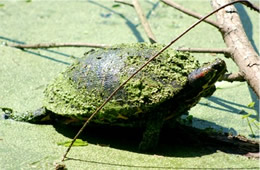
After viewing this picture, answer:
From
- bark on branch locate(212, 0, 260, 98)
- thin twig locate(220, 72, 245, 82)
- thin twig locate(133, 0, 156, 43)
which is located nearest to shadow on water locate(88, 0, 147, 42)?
thin twig locate(133, 0, 156, 43)

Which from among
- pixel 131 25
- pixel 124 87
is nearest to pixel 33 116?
pixel 124 87

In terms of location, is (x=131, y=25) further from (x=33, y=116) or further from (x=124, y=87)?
(x=124, y=87)

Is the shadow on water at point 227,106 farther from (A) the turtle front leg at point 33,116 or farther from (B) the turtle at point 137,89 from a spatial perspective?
(A) the turtle front leg at point 33,116

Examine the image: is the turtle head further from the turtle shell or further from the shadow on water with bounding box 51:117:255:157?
the shadow on water with bounding box 51:117:255:157

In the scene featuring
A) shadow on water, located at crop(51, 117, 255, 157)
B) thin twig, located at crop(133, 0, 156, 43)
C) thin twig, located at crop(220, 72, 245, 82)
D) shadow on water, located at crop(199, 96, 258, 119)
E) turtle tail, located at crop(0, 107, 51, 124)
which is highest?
thin twig, located at crop(133, 0, 156, 43)

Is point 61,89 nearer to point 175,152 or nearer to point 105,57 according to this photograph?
point 105,57

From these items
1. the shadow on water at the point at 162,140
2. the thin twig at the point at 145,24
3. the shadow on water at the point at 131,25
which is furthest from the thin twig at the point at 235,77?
the shadow on water at the point at 131,25
